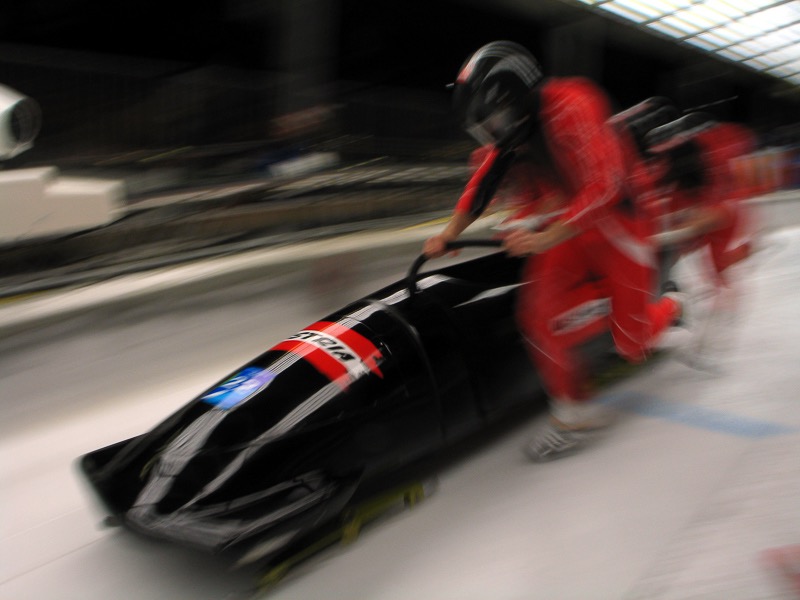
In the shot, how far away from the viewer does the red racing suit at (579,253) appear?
163cm

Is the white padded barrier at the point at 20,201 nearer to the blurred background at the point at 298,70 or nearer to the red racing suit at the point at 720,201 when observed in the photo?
the blurred background at the point at 298,70

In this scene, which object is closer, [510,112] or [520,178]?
[510,112]

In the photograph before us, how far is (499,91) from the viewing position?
1.63 meters

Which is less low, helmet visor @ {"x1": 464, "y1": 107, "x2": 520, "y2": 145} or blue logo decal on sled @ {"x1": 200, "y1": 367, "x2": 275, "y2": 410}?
helmet visor @ {"x1": 464, "y1": 107, "x2": 520, "y2": 145}

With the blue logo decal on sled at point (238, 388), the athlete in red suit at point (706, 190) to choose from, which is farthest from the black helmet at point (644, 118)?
the blue logo decal on sled at point (238, 388)

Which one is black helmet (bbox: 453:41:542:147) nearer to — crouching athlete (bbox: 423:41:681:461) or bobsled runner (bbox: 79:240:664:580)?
crouching athlete (bbox: 423:41:681:461)

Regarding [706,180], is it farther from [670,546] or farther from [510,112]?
[670,546]

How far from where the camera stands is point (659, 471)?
166cm

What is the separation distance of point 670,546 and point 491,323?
661mm

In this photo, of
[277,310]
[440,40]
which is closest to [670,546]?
[277,310]

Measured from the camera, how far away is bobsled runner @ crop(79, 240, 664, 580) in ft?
4.04

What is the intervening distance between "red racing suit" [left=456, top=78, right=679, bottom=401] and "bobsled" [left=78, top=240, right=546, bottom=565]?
101 millimetres

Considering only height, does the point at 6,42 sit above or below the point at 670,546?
above

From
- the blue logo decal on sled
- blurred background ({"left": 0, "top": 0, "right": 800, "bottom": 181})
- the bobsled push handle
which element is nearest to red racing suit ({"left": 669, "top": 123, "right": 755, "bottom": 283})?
the bobsled push handle
